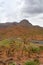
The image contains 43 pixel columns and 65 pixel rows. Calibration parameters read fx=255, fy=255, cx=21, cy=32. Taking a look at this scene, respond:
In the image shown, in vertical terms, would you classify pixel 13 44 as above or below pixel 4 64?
above

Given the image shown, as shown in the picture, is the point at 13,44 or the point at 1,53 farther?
the point at 13,44

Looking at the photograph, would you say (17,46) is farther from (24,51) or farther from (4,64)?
(4,64)

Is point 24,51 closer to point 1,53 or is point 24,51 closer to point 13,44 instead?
point 13,44

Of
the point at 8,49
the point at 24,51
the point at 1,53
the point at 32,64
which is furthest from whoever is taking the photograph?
the point at 24,51

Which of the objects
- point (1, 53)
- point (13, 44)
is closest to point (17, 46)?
point (13, 44)

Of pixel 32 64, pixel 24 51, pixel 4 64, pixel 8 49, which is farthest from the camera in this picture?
pixel 24 51

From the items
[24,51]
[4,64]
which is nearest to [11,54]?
[24,51]

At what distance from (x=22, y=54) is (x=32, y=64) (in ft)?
48.6

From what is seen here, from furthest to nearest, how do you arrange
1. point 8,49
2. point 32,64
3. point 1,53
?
→ point 8,49 → point 1,53 → point 32,64

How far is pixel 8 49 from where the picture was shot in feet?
107

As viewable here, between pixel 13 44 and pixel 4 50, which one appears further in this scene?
pixel 13 44

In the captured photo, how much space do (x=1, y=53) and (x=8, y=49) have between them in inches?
101

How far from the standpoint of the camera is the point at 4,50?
32062 mm

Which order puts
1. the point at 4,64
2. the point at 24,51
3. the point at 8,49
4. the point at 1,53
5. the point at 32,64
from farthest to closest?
the point at 24,51
the point at 8,49
the point at 1,53
the point at 4,64
the point at 32,64
